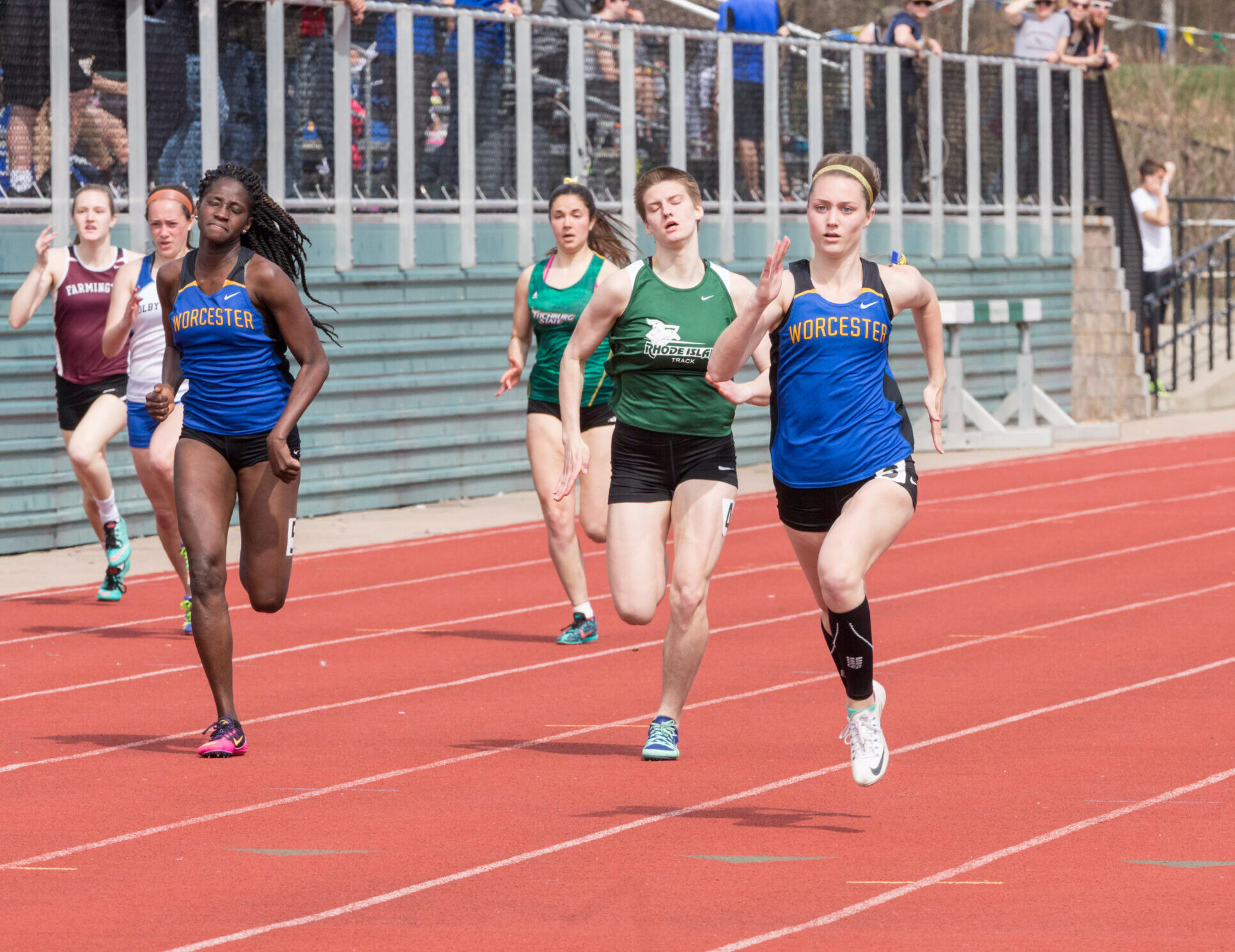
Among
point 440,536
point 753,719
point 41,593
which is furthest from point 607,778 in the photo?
point 440,536

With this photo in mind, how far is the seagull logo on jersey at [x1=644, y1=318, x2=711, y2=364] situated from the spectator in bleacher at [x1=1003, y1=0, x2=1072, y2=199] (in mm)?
16359

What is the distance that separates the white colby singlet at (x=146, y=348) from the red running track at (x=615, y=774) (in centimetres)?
124

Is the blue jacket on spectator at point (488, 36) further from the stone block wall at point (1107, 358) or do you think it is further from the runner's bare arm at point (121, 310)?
the stone block wall at point (1107, 358)

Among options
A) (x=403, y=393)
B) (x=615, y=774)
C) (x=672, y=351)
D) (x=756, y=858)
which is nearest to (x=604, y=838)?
(x=756, y=858)

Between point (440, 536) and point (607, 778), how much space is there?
785cm

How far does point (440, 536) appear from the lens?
15.4 meters

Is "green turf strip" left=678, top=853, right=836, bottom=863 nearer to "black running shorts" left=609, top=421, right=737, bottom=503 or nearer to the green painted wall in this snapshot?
"black running shorts" left=609, top=421, right=737, bottom=503

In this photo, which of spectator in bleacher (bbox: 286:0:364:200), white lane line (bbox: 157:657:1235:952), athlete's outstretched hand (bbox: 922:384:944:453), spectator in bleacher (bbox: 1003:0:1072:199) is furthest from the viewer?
spectator in bleacher (bbox: 1003:0:1072:199)

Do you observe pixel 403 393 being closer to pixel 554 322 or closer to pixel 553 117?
pixel 553 117

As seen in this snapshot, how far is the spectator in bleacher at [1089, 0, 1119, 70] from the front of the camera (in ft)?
80.2

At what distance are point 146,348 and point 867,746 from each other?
5.62 metres

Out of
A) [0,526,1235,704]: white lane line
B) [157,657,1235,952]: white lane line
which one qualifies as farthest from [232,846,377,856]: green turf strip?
[0,526,1235,704]: white lane line

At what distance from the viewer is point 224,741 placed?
8.07 metres

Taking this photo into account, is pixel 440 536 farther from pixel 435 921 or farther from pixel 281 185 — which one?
pixel 435 921
